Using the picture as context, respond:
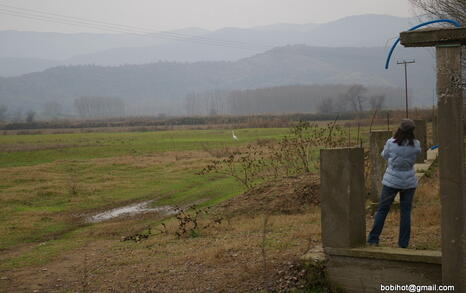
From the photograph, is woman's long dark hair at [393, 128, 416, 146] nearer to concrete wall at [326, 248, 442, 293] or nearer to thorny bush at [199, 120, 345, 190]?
concrete wall at [326, 248, 442, 293]

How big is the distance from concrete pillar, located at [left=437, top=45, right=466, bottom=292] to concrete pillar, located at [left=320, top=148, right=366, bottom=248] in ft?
3.97

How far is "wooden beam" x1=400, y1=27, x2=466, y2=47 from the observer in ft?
18.2

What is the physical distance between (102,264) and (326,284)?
16.7 ft

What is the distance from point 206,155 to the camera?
36.7m

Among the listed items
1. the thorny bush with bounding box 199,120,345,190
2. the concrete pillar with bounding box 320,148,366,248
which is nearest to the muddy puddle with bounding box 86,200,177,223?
the thorny bush with bounding box 199,120,345,190

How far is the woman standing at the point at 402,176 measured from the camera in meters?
7.43

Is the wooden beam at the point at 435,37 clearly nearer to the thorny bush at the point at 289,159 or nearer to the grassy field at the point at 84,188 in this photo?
the thorny bush at the point at 289,159

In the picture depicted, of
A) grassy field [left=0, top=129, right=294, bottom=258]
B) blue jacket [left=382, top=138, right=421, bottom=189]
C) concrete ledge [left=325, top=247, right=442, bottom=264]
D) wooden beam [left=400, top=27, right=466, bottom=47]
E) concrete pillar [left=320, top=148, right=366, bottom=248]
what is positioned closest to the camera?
wooden beam [left=400, top=27, right=466, bottom=47]

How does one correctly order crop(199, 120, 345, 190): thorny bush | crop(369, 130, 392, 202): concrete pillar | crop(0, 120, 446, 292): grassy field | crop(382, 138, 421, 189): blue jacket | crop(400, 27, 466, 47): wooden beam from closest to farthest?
crop(400, 27, 466, 47): wooden beam → crop(382, 138, 421, 189): blue jacket → crop(0, 120, 446, 292): grassy field → crop(369, 130, 392, 202): concrete pillar → crop(199, 120, 345, 190): thorny bush

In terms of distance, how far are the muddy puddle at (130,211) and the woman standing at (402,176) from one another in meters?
10.9

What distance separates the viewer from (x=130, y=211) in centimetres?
1875

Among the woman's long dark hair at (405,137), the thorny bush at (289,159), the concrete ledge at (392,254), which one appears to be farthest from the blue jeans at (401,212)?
the thorny bush at (289,159)

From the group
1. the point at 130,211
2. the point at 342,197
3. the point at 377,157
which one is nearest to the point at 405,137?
the point at 342,197

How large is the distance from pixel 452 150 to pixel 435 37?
45.7 inches
